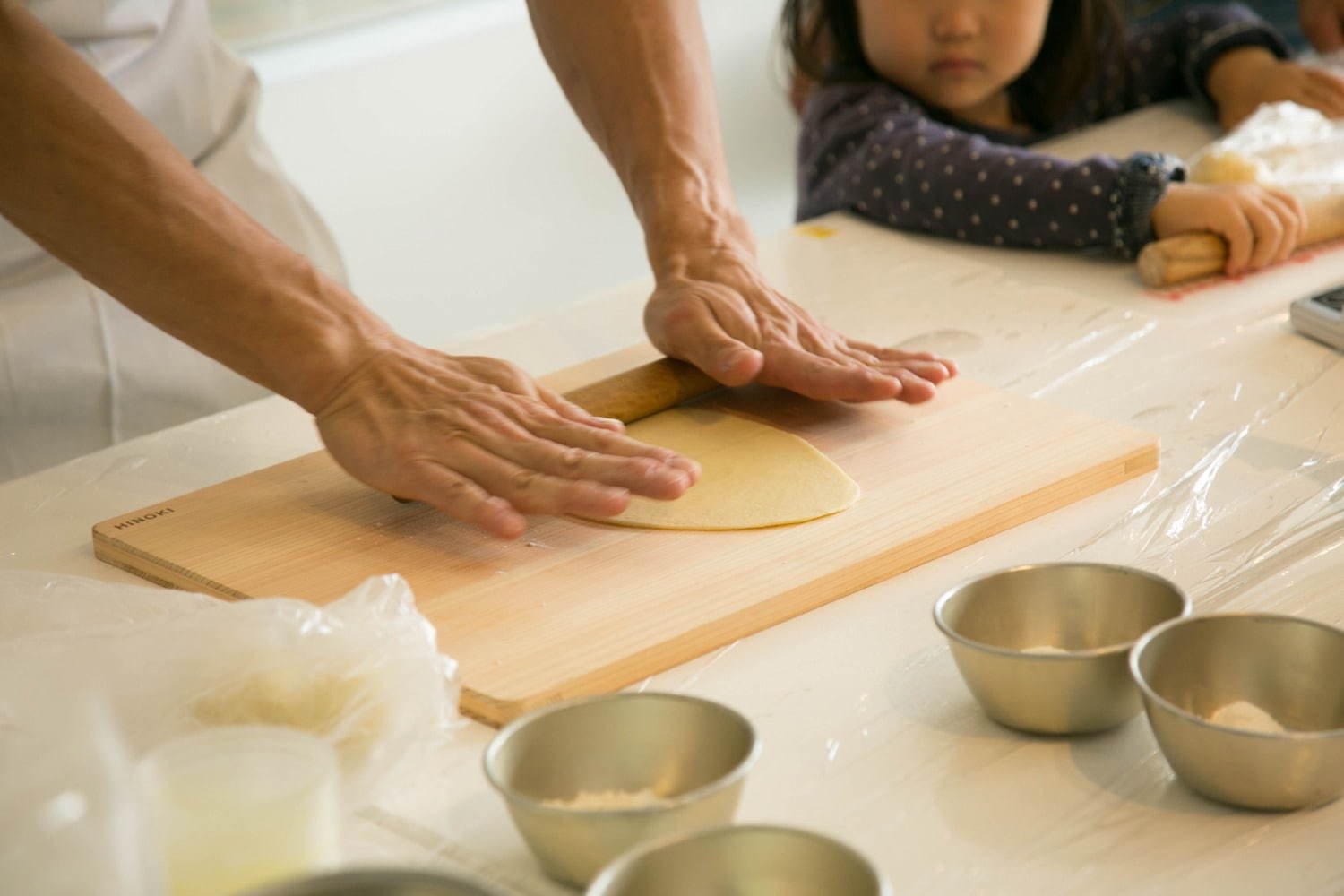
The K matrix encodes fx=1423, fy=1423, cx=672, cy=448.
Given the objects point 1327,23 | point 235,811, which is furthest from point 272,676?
point 1327,23

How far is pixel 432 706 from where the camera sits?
0.66 metres

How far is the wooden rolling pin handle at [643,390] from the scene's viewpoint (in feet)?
3.35

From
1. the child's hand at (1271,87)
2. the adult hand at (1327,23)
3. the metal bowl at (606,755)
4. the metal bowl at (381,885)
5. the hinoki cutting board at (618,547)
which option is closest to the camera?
the metal bowl at (381,885)

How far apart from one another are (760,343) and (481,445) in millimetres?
253

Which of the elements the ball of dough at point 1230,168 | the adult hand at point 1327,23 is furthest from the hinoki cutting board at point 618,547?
the adult hand at point 1327,23

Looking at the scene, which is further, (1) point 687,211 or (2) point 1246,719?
(1) point 687,211

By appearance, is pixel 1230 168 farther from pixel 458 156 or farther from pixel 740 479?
pixel 458 156

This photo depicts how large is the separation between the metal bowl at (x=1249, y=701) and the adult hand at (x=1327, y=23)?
1.75m

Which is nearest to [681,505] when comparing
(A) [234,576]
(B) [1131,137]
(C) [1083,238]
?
(A) [234,576]

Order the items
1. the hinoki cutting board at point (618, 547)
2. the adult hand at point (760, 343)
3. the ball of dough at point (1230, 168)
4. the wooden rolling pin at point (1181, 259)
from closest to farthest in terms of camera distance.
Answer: the hinoki cutting board at point (618, 547)
the adult hand at point (760, 343)
the wooden rolling pin at point (1181, 259)
the ball of dough at point (1230, 168)

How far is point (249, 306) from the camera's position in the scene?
0.93 metres

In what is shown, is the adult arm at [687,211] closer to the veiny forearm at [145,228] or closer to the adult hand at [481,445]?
the adult hand at [481,445]

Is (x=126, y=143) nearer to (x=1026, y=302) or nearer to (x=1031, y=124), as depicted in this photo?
(x=1026, y=302)

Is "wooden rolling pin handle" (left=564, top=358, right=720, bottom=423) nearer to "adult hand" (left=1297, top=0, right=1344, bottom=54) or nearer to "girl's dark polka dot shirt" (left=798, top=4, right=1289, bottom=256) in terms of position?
"girl's dark polka dot shirt" (left=798, top=4, right=1289, bottom=256)
